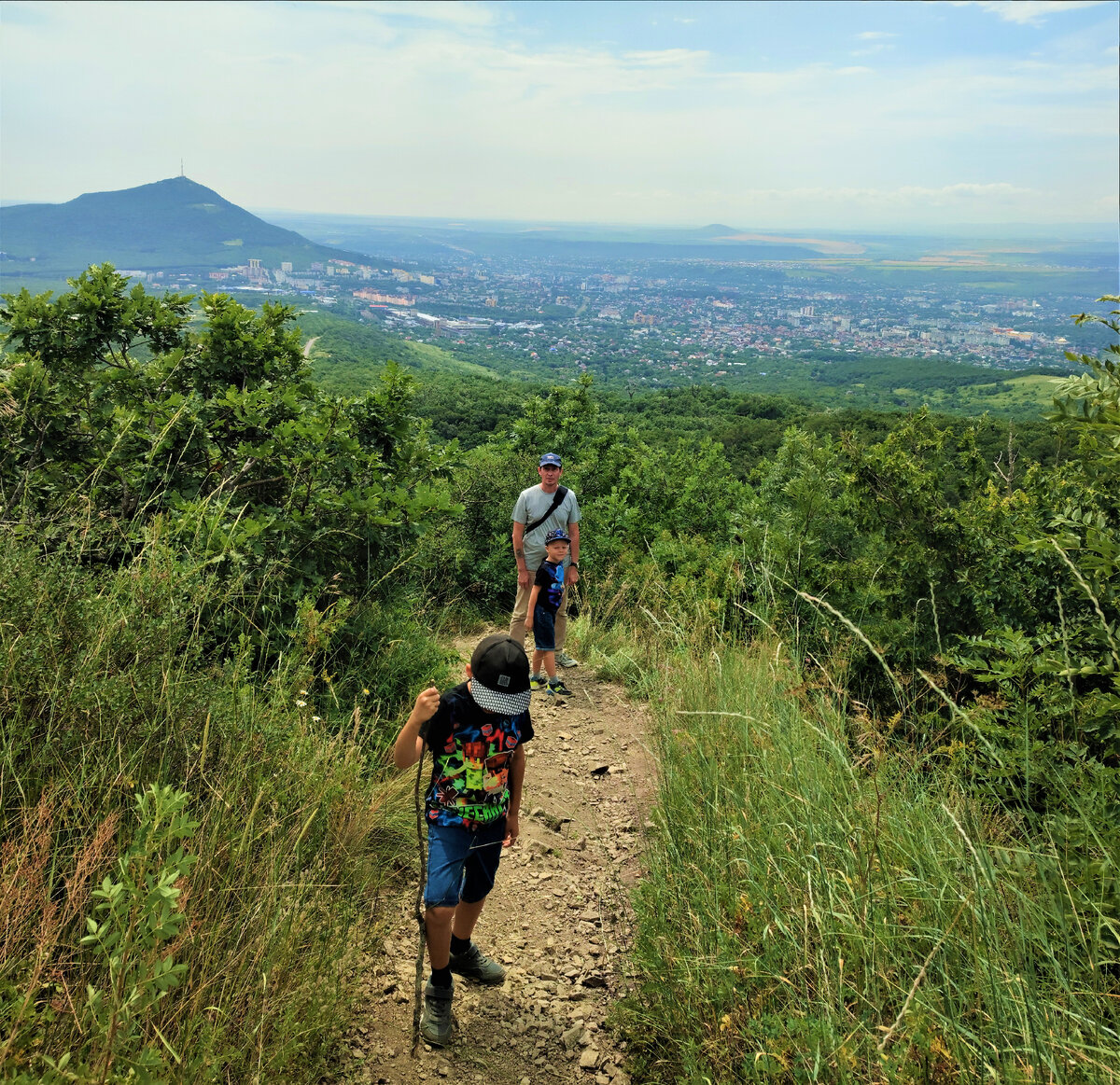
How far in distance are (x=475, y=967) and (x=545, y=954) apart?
406 mm

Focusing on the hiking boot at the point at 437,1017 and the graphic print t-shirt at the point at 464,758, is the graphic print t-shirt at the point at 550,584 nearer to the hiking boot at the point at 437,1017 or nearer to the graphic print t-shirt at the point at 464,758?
the graphic print t-shirt at the point at 464,758

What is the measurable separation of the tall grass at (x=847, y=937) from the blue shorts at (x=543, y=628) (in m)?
2.54

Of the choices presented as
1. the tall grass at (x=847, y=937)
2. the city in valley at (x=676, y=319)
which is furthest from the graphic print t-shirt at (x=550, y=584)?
the city in valley at (x=676, y=319)

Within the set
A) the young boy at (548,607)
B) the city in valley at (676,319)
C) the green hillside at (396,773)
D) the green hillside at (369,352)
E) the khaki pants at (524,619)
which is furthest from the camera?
the city in valley at (676,319)

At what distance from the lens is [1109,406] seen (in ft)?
7.96

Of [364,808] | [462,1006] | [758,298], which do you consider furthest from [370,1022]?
[758,298]

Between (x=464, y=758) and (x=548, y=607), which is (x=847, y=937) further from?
(x=548, y=607)

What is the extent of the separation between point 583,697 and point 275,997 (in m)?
4.06

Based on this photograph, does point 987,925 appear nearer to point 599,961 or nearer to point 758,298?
point 599,961

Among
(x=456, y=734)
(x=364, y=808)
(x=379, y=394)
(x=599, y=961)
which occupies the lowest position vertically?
(x=599, y=961)

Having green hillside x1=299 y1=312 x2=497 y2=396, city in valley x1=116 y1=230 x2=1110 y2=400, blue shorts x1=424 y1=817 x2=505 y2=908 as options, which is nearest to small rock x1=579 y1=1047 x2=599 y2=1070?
blue shorts x1=424 y1=817 x2=505 y2=908

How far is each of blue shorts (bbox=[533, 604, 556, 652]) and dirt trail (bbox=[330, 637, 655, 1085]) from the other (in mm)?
941

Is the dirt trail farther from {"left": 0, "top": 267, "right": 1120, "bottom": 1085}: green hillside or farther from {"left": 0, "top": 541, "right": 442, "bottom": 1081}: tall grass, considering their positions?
{"left": 0, "top": 541, "right": 442, "bottom": 1081}: tall grass

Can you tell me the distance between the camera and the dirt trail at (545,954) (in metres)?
2.67
